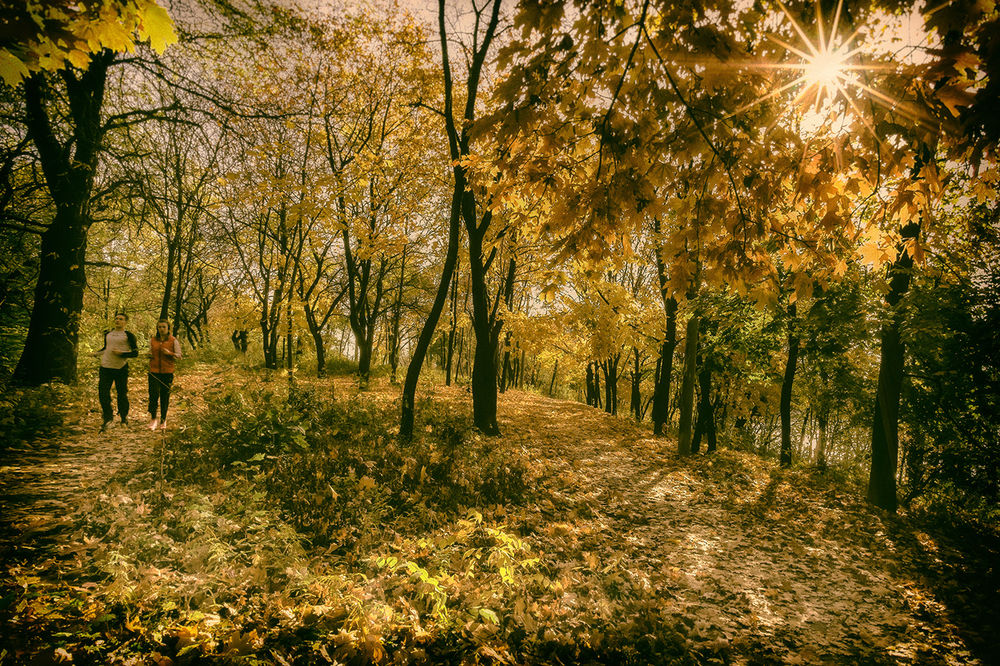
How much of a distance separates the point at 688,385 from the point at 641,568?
6913 mm

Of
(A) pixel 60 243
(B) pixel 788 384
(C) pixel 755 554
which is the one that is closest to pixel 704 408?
(B) pixel 788 384

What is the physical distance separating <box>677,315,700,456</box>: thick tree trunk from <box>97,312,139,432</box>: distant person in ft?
38.8

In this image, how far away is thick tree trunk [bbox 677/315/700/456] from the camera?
10.9 meters

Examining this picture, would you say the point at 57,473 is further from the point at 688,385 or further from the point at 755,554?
the point at 688,385

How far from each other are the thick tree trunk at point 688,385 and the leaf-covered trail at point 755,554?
71 centimetres

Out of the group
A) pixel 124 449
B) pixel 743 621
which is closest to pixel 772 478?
pixel 743 621

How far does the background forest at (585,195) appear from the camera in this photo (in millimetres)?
→ 2762

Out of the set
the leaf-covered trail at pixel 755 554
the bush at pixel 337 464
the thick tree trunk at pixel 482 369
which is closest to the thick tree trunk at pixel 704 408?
the leaf-covered trail at pixel 755 554

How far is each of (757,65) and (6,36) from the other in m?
4.50

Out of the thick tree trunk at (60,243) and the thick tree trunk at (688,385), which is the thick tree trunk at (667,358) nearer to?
the thick tree trunk at (688,385)

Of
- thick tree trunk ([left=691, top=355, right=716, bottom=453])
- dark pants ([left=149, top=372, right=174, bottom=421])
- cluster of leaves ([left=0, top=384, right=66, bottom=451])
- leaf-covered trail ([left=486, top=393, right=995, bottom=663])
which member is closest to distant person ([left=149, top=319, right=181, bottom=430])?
dark pants ([left=149, top=372, right=174, bottom=421])

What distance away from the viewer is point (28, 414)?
A: 631 centimetres

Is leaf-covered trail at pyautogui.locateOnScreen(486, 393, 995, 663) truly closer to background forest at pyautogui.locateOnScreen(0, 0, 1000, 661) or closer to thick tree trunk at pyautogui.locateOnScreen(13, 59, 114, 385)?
background forest at pyautogui.locateOnScreen(0, 0, 1000, 661)

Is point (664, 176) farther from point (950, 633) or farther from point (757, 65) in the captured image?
point (950, 633)
